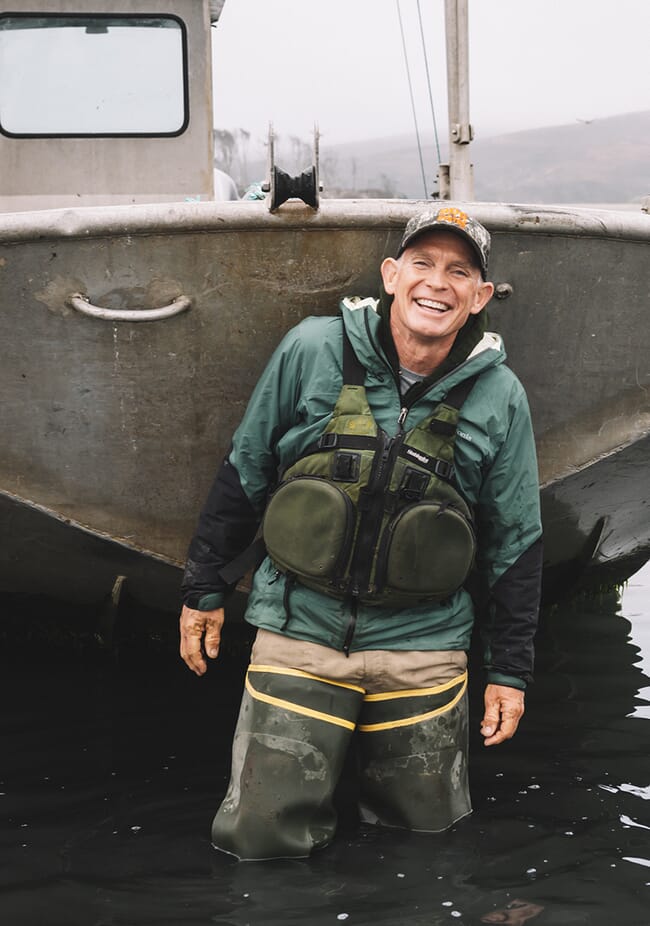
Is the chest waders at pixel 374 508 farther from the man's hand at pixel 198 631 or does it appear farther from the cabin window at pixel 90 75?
the cabin window at pixel 90 75

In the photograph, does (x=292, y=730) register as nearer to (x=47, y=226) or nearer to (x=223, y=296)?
(x=223, y=296)

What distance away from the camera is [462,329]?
3410mm

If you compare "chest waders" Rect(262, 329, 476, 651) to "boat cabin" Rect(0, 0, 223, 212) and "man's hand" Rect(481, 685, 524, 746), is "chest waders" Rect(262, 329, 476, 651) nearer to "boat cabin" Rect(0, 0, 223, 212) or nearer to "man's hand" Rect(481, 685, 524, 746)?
"man's hand" Rect(481, 685, 524, 746)

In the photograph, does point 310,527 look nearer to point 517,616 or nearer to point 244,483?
point 244,483

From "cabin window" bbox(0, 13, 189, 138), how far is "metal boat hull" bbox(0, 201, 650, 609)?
1.67 metres

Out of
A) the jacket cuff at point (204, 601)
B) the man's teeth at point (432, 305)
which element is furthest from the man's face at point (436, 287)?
the jacket cuff at point (204, 601)

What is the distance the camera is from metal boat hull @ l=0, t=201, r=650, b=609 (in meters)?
3.72

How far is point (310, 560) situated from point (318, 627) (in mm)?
200

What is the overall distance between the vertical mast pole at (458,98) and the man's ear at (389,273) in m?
1.03

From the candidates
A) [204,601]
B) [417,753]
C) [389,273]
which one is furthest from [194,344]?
[417,753]

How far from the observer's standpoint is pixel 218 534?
3494 millimetres

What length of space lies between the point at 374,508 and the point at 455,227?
0.76 metres

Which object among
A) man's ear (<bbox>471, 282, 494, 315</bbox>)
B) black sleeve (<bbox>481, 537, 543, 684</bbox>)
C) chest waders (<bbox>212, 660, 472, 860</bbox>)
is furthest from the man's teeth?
chest waders (<bbox>212, 660, 472, 860</bbox>)

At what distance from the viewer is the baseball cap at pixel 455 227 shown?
3266mm
